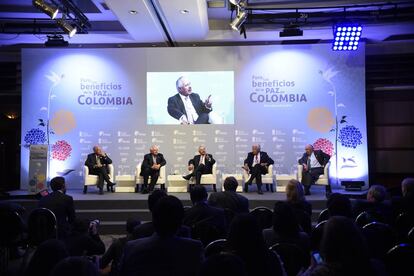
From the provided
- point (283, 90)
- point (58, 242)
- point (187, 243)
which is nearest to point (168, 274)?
point (187, 243)

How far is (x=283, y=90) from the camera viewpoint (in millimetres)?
9711

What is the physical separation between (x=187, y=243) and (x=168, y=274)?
165mm

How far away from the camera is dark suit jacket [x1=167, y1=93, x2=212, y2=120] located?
9.66m

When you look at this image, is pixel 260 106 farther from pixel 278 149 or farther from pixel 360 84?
pixel 360 84

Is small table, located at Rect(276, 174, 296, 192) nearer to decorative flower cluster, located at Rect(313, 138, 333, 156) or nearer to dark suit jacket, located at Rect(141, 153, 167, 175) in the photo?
decorative flower cluster, located at Rect(313, 138, 333, 156)

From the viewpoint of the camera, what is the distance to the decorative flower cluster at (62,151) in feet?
32.1

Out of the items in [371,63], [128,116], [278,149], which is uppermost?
[371,63]

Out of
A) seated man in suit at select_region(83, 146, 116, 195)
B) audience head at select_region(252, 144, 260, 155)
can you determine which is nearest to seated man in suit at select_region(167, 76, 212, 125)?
audience head at select_region(252, 144, 260, 155)

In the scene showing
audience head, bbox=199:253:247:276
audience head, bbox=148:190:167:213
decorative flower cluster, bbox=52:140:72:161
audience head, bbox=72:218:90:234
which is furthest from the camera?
decorative flower cluster, bbox=52:140:72:161

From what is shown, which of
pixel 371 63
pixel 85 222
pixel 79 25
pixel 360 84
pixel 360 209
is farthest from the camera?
pixel 371 63

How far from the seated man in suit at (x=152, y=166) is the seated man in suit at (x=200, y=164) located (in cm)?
62

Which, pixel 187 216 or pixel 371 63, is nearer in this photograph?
pixel 187 216

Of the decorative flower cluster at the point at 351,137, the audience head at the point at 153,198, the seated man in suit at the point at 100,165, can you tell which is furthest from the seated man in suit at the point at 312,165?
the audience head at the point at 153,198

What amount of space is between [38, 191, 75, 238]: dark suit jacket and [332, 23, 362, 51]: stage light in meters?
6.11
